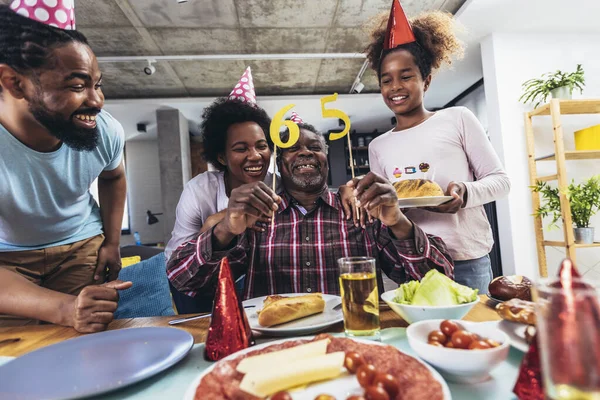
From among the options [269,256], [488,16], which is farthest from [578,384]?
[488,16]

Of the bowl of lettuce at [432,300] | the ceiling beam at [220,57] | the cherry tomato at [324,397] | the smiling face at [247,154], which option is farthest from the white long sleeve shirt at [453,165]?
the ceiling beam at [220,57]

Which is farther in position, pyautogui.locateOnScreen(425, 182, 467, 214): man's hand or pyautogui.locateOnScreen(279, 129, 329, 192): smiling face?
pyautogui.locateOnScreen(279, 129, 329, 192): smiling face

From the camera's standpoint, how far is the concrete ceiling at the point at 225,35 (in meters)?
3.53

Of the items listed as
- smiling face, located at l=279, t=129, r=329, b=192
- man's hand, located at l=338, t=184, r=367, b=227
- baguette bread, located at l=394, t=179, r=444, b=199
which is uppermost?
smiling face, located at l=279, t=129, r=329, b=192

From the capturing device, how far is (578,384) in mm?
345

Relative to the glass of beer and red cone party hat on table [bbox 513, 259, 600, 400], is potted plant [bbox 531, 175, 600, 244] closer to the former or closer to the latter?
the glass of beer

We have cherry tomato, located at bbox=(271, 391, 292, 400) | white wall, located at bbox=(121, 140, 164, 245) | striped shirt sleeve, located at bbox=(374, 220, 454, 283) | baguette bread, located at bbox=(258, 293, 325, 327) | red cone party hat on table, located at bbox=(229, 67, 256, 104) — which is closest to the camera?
cherry tomato, located at bbox=(271, 391, 292, 400)

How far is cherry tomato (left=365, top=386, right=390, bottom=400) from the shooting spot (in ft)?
1.63

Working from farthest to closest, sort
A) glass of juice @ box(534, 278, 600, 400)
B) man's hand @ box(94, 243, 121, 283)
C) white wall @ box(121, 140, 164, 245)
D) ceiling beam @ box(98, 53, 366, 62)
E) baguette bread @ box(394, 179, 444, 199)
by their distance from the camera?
white wall @ box(121, 140, 164, 245)
ceiling beam @ box(98, 53, 366, 62)
man's hand @ box(94, 243, 121, 283)
baguette bread @ box(394, 179, 444, 199)
glass of juice @ box(534, 278, 600, 400)

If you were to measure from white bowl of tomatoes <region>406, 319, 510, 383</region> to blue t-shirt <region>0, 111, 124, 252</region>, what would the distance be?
5.30 feet

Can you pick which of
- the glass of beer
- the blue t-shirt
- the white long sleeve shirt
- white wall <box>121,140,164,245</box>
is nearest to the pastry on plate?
the glass of beer

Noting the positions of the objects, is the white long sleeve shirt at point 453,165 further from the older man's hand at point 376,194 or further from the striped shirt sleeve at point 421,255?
the older man's hand at point 376,194

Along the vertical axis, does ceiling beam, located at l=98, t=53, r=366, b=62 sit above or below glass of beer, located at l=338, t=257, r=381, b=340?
above

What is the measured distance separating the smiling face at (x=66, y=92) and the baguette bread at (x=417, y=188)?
1.37 m
